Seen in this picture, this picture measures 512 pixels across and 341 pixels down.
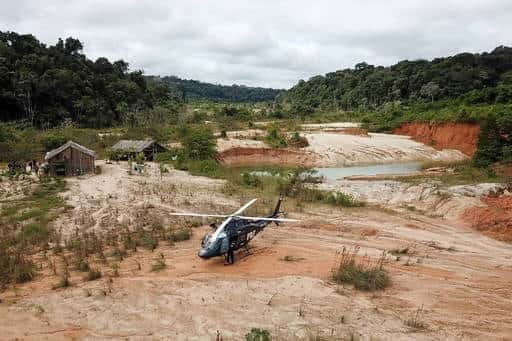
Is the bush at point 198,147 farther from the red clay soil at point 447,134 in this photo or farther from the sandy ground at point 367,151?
the red clay soil at point 447,134

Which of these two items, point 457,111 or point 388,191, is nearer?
point 388,191

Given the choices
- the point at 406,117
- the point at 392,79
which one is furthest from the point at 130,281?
the point at 392,79

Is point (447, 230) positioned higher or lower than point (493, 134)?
lower

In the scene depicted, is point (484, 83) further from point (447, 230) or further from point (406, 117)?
point (447, 230)

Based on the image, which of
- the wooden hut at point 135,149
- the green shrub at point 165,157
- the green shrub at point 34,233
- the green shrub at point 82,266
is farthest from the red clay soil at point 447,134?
the green shrub at point 82,266

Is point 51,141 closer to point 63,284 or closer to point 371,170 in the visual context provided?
point 63,284

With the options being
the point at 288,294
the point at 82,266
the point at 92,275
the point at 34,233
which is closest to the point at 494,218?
the point at 288,294

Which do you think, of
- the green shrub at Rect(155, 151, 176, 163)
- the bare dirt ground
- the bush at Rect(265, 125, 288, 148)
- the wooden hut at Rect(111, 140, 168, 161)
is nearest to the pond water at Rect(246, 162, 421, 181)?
the bush at Rect(265, 125, 288, 148)

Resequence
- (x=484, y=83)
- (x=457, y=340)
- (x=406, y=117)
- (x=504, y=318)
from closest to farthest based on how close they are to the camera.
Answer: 1. (x=457, y=340)
2. (x=504, y=318)
3. (x=406, y=117)
4. (x=484, y=83)
